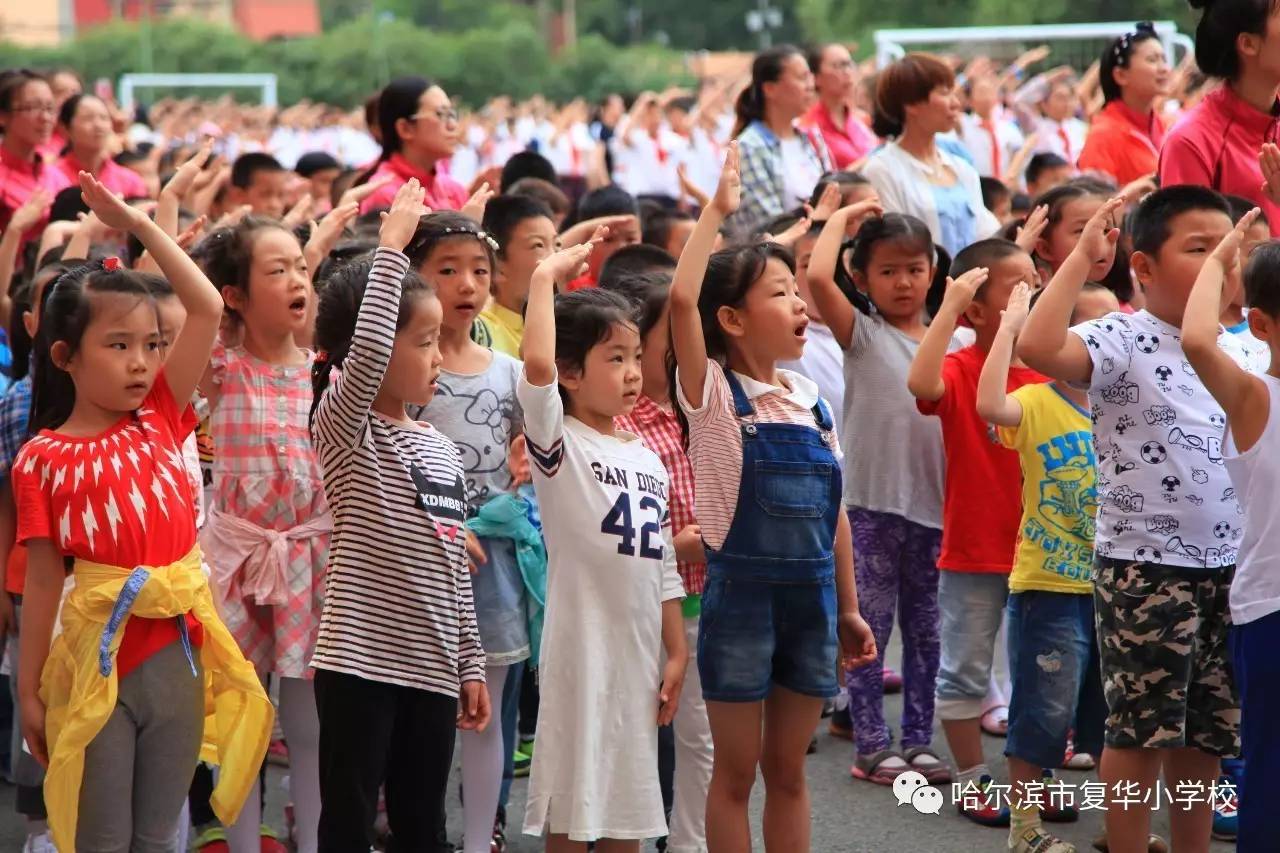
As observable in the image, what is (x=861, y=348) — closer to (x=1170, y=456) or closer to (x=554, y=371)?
(x=1170, y=456)

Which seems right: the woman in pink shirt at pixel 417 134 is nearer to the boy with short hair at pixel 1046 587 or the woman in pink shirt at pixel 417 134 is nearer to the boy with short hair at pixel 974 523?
the boy with short hair at pixel 974 523

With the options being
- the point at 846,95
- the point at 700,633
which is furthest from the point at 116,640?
the point at 846,95

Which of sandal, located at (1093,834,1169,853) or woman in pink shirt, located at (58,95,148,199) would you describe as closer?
sandal, located at (1093,834,1169,853)

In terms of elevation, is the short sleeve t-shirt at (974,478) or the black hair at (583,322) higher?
the black hair at (583,322)

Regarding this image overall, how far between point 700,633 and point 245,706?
1042 mm

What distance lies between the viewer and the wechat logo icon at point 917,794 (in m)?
5.05

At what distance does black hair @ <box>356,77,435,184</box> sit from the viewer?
6586mm

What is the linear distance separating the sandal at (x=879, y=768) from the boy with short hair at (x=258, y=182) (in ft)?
13.3

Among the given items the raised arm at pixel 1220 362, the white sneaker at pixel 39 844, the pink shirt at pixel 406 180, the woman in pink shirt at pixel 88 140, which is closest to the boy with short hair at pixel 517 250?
the pink shirt at pixel 406 180

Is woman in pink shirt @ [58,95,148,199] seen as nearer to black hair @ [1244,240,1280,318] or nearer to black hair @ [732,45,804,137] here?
black hair @ [732,45,804,137]

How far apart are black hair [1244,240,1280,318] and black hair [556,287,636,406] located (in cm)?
136

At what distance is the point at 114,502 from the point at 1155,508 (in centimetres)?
232

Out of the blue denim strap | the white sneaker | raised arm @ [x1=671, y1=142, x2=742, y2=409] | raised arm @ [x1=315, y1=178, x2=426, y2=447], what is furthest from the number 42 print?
the white sneaker

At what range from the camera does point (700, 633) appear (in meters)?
4.11
